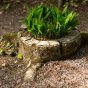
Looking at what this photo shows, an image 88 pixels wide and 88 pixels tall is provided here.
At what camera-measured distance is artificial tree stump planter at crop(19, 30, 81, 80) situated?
4502 mm

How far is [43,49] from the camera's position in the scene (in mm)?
4496

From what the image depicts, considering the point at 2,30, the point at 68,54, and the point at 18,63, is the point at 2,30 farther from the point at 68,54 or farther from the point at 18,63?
the point at 68,54

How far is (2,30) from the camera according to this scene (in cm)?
650

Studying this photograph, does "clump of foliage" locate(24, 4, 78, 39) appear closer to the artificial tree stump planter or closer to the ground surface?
the artificial tree stump planter

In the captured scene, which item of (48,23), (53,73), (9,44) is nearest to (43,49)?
(53,73)

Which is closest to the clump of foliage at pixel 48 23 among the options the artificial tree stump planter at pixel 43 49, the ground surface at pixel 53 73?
the artificial tree stump planter at pixel 43 49

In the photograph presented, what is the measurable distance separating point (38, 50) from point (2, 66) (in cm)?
69

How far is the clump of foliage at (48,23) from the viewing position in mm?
4602

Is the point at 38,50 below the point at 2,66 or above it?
above

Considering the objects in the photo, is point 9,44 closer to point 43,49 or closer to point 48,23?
point 48,23

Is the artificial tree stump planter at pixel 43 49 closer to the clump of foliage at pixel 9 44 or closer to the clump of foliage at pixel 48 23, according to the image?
the clump of foliage at pixel 48 23

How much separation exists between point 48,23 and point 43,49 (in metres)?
0.51

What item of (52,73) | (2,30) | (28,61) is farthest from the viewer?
(2,30)

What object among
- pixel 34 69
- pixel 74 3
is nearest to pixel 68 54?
pixel 34 69
